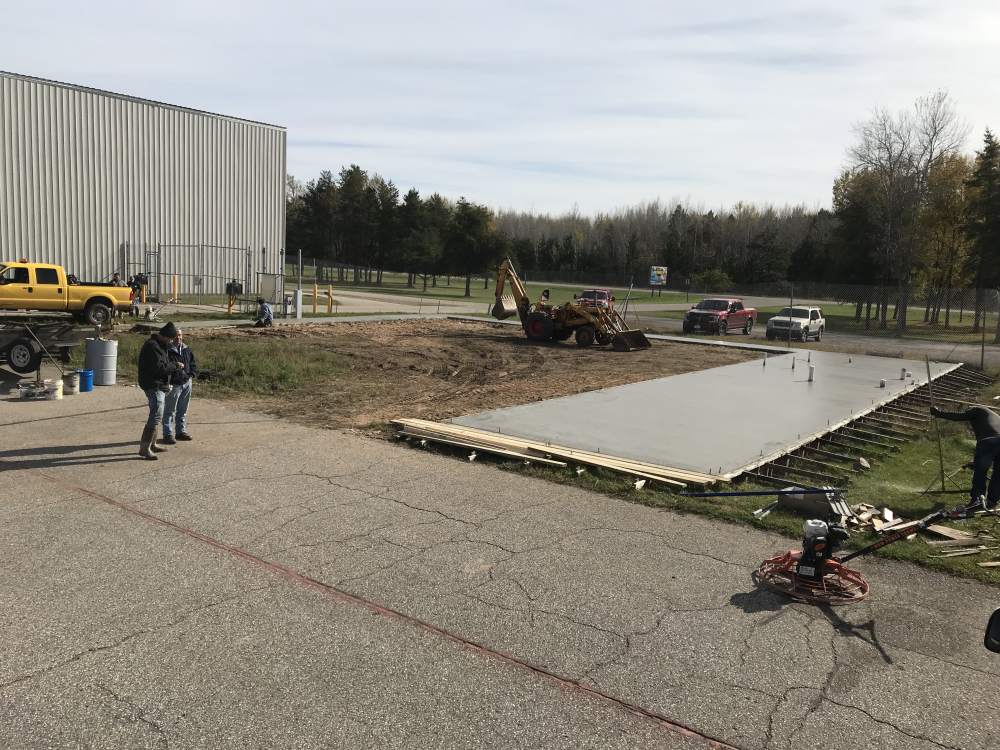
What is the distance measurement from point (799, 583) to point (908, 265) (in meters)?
46.3

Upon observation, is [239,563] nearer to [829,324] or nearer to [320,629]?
[320,629]

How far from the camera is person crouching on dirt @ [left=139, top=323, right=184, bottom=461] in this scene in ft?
34.4

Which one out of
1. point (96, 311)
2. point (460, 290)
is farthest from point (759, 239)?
point (96, 311)

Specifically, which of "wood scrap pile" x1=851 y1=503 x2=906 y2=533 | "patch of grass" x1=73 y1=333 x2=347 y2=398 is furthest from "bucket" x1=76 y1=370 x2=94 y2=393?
"wood scrap pile" x1=851 y1=503 x2=906 y2=533

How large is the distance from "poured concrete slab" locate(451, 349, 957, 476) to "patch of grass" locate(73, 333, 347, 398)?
5317mm

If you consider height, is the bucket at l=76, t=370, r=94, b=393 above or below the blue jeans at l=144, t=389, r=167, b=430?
below

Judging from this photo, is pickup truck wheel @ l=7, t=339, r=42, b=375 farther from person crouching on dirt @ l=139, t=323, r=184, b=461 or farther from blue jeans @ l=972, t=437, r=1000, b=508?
blue jeans @ l=972, t=437, r=1000, b=508

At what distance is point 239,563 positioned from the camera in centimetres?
711

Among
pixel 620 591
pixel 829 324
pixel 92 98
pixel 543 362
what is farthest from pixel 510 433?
pixel 829 324

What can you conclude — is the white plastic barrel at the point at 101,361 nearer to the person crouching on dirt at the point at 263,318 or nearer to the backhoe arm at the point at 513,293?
the person crouching on dirt at the point at 263,318

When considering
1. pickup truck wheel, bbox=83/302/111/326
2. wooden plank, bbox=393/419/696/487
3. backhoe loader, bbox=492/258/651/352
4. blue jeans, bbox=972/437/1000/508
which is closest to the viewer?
blue jeans, bbox=972/437/1000/508

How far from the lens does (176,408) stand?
1162 centimetres

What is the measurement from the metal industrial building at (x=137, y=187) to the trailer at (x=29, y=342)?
18559 millimetres

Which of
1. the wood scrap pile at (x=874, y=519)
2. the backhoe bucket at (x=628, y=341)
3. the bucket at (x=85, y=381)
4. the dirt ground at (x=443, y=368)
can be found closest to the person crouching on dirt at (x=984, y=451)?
the wood scrap pile at (x=874, y=519)
